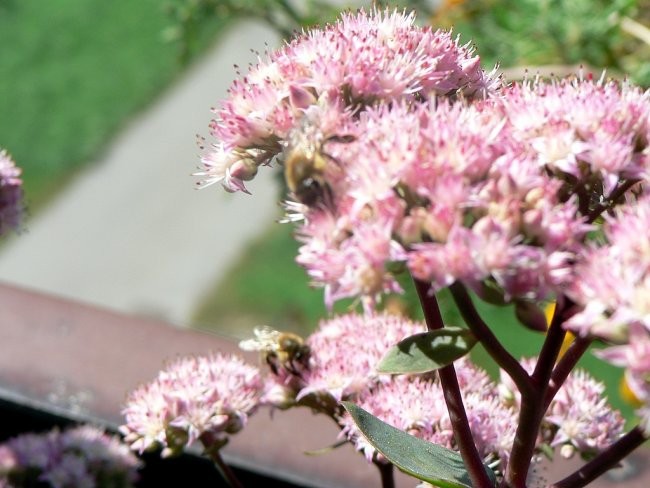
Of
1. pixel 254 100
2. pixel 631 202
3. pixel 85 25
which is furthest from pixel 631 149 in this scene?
pixel 85 25

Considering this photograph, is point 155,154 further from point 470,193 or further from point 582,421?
point 470,193

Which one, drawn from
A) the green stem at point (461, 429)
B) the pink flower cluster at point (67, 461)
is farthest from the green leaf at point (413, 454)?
the pink flower cluster at point (67, 461)

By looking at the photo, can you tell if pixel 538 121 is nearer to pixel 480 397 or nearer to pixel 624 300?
pixel 624 300

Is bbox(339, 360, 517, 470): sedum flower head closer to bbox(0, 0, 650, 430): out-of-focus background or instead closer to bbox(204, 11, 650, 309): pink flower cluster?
bbox(204, 11, 650, 309): pink flower cluster

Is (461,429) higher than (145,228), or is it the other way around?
(145,228)

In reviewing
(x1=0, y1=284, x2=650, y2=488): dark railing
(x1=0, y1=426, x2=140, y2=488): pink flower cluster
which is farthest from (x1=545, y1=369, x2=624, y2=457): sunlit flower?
(x1=0, y1=426, x2=140, y2=488): pink flower cluster

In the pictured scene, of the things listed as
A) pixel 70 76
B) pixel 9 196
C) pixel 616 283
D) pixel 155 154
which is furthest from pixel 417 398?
pixel 70 76

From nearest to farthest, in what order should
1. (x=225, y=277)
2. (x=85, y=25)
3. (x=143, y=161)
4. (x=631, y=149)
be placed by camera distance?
(x=631, y=149) → (x=225, y=277) → (x=143, y=161) → (x=85, y=25)
